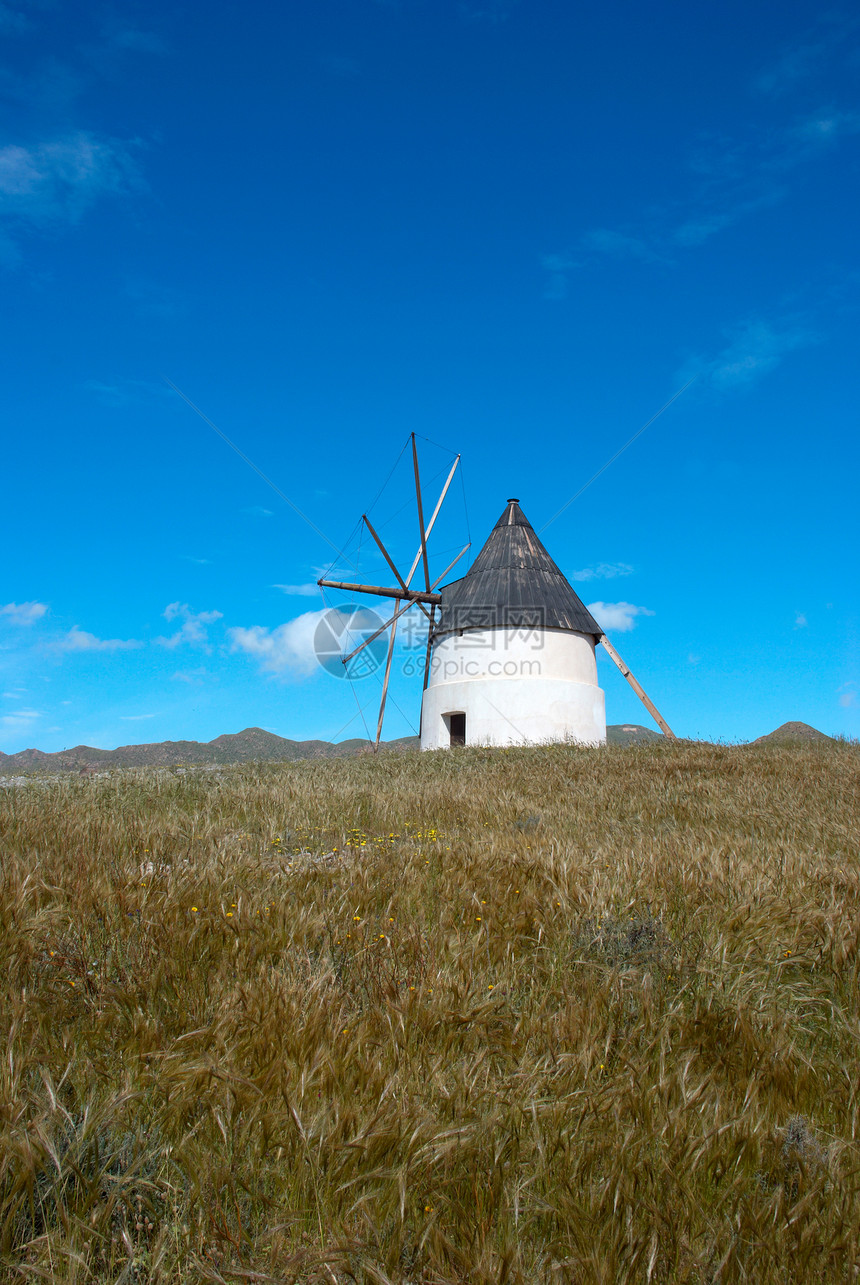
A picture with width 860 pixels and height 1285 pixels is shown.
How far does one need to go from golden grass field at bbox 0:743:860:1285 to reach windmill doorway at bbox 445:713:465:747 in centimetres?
1839

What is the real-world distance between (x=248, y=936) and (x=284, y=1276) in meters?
1.73

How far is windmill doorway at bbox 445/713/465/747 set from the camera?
2317 cm

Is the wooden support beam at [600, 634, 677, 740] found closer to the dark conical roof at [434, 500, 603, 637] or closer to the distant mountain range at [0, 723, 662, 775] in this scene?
the dark conical roof at [434, 500, 603, 637]

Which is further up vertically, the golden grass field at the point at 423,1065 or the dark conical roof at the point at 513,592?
the dark conical roof at the point at 513,592

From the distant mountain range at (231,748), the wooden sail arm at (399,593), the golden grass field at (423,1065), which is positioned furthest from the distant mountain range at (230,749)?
the golden grass field at (423,1065)

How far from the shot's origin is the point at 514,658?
829 inches

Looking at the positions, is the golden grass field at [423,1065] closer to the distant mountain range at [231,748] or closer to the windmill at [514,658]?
the windmill at [514,658]

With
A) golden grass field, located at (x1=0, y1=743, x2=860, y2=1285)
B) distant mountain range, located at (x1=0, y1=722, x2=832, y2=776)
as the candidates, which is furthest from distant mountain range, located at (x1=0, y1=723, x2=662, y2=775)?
golden grass field, located at (x1=0, y1=743, x2=860, y2=1285)

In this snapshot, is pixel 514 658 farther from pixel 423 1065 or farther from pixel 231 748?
pixel 231 748

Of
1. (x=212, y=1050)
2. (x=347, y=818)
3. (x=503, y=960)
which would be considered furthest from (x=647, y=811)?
(x=212, y=1050)

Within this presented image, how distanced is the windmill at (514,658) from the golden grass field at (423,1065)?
1598 cm

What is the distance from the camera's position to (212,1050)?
6.95 feet

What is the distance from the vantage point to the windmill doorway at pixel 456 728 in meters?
23.2

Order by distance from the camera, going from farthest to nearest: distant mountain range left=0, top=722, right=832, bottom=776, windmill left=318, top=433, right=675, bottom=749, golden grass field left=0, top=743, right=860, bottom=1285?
distant mountain range left=0, top=722, right=832, bottom=776 → windmill left=318, top=433, right=675, bottom=749 → golden grass field left=0, top=743, right=860, bottom=1285
